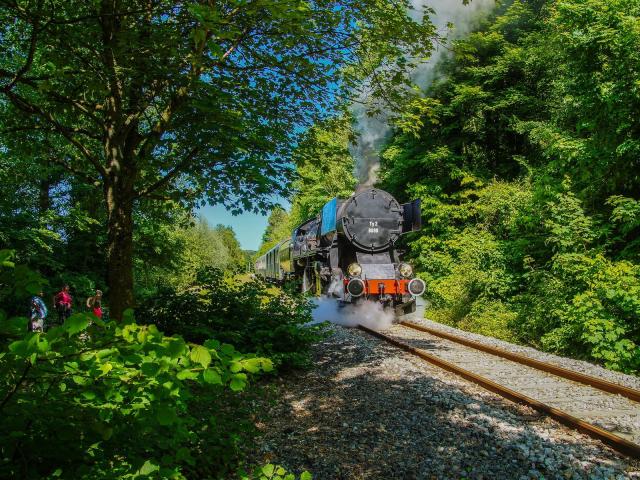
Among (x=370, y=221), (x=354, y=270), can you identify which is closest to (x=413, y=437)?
(x=354, y=270)

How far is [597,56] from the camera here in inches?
438

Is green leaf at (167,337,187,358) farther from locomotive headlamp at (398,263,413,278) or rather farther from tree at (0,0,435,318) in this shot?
locomotive headlamp at (398,263,413,278)

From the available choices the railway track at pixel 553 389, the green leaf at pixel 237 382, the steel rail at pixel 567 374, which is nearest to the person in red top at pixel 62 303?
the railway track at pixel 553 389

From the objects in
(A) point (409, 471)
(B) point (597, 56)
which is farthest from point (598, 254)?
(A) point (409, 471)

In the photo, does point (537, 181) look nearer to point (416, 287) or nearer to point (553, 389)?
point (416, 287)

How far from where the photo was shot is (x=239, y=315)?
7.48 m

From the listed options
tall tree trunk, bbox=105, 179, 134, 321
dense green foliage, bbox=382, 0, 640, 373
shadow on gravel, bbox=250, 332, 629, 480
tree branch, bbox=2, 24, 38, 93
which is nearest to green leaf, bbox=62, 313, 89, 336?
shadow on gravel, bbox=250, 332, 629, 480

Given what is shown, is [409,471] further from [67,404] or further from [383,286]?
[383,286]

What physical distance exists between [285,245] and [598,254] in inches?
587

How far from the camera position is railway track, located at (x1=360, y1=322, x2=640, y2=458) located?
475 centimetres

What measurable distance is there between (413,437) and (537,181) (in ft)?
37.6

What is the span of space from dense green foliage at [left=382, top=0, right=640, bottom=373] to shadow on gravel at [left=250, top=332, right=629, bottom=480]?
375 centimetres

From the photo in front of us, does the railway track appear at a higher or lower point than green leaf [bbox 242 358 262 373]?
lower

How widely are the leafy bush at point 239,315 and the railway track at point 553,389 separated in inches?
89.7
